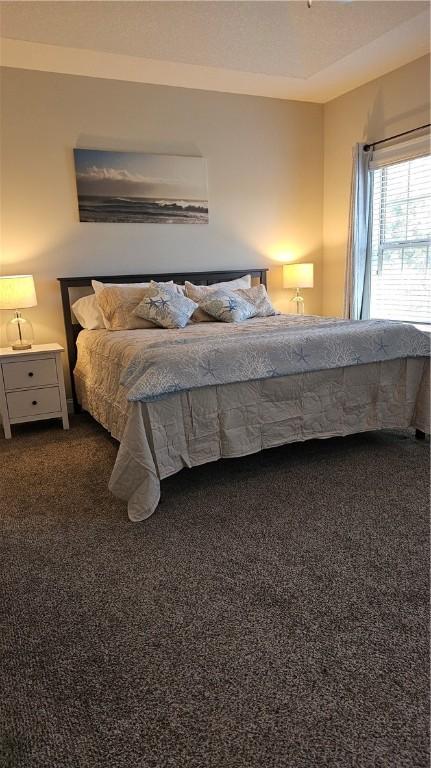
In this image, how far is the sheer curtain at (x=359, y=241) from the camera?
13.8 feet

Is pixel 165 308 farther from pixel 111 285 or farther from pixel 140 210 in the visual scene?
pixel 140 210

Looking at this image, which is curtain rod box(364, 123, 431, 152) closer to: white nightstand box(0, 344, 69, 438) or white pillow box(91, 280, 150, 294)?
white pillow box(91, 280, 150, 294)

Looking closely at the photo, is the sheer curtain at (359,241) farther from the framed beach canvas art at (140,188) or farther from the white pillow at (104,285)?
the white pillow at (104,285)

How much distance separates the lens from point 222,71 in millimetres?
3719

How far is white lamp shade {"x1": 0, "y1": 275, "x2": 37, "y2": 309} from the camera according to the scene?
10.9 ft

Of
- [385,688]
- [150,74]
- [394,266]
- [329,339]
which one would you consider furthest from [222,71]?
[385,688]

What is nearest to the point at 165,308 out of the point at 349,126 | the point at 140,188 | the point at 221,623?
the point at 140,188

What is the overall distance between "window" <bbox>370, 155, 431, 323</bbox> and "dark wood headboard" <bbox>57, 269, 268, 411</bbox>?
132cm

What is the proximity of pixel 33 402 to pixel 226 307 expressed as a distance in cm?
159

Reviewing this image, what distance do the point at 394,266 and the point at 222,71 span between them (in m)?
2.14

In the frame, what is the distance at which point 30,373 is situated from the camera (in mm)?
3389

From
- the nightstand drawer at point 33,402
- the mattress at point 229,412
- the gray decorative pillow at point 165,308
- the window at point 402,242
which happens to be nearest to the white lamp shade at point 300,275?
the window at point 402,242

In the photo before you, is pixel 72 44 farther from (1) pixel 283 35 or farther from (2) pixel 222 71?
(1) pixel 283 35

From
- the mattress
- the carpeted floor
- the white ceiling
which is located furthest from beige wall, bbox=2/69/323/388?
the carpeted floor
